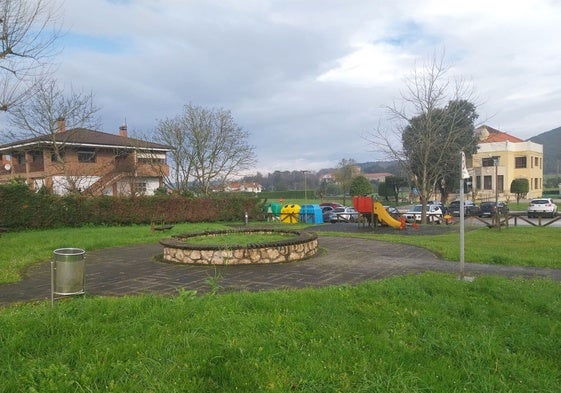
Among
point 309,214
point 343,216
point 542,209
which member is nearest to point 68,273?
point 309,214

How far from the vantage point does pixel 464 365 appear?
11.6 ft

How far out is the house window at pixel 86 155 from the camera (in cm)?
3519

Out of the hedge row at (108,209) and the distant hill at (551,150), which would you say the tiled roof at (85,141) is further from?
the distant hill at (551,150)

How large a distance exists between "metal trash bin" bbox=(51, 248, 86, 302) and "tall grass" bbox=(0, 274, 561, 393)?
46cm

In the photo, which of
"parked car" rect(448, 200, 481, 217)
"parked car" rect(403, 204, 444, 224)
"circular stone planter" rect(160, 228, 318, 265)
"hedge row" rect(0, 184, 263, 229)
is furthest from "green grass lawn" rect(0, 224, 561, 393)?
"parked car" rect(448, 200, 481, 217)

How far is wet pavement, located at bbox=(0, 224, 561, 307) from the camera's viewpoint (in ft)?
22.7

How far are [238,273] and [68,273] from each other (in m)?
3.62

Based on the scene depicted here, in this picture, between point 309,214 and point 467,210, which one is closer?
point 309,214

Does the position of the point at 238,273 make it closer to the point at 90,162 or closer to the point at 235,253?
the point at 235,253

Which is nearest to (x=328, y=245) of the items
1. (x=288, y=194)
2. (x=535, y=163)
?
(x=535, y=163)

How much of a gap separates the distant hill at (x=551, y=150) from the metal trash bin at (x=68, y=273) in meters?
92.3

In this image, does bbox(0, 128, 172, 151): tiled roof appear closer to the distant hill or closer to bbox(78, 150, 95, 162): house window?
bbox(78, 150, 95, 162): house window

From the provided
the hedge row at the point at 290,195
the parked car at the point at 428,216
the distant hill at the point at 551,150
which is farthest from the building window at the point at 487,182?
the distant hill at the point at 551,150

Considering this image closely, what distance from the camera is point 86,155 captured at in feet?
118
